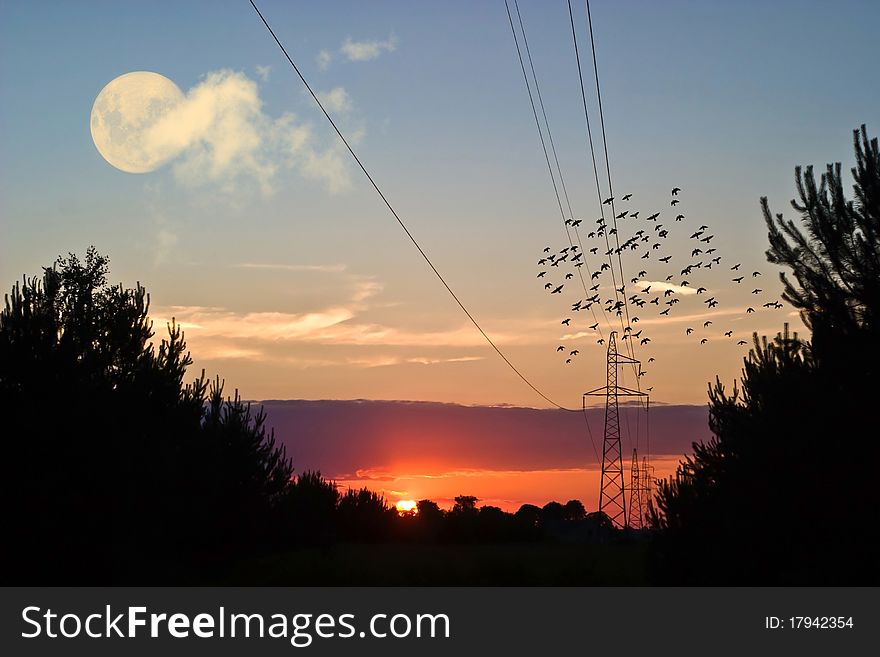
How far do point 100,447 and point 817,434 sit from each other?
1694 cm

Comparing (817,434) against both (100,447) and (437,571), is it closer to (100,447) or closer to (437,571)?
(437,571)

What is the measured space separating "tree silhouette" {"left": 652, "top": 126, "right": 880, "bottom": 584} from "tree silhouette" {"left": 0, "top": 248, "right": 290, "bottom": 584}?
578 inches

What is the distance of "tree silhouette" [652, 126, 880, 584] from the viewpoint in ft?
55.1

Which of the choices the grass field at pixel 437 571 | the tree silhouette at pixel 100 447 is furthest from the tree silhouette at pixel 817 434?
the tree silhouette at pixel 100 447

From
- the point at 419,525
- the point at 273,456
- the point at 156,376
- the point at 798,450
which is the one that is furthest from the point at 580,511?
the point at 798,450

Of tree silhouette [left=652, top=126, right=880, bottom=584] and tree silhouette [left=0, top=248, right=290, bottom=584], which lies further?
tree silhouette [left=0, top=248, right=290, bottom=584]

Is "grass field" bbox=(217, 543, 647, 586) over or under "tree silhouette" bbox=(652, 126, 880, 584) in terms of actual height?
under

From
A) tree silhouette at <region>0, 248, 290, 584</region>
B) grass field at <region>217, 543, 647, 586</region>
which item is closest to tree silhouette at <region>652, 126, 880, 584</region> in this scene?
grass field at <region>217, 543, 647, 586</region>

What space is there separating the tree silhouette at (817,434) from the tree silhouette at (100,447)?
48.1 ft

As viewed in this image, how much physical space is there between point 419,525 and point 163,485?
22703 millimetres

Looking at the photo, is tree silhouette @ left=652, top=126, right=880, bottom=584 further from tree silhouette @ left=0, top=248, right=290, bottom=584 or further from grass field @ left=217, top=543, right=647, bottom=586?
tree silhouette @ left=0, top=248, right=290, bottom=584

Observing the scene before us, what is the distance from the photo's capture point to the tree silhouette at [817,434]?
16797mm

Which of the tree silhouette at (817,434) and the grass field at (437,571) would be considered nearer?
the tree silhouette at (817,434)

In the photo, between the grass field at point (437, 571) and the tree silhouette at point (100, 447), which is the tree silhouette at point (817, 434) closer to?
the grass field at point (437, 571)
